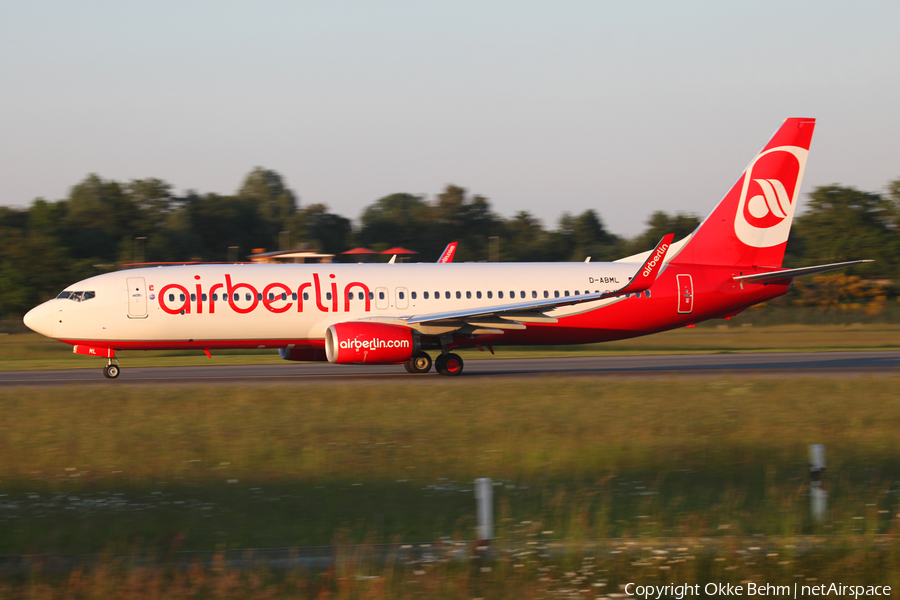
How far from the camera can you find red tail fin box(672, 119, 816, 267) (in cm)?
2727

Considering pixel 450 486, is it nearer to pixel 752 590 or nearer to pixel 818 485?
pixel 818 485

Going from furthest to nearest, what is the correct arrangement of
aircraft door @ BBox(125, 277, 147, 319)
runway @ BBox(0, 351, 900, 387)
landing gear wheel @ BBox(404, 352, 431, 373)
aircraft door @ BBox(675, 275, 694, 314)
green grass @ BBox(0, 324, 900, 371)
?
green grass @ BBox(0, 324, 900, 371)
aircraft door @ BBox(675, 275, 694, 314)
landing gear wheel @ BBox(404, 352, 431, 373)
aircraft door @ BBox(125, 277, 147, 319)
runway @ BBox(0, 351, 900, 387)

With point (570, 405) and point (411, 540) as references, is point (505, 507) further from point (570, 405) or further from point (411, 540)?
point (570, 405)

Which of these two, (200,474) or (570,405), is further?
(570,405)

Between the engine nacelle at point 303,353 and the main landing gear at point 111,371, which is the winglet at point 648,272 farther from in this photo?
the main landing gear at point 111,371

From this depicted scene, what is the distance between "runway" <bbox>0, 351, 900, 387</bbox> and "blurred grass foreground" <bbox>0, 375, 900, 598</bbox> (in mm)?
5504

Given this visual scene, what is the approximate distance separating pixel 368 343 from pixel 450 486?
1272cm

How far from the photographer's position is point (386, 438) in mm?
13438

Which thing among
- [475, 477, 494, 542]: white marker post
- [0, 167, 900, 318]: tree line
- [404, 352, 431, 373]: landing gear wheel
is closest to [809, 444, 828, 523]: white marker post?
[475, 477, 494, 542]: white marker post

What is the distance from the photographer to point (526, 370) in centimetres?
2644

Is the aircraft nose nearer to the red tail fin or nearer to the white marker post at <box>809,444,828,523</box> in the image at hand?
the red tail fin

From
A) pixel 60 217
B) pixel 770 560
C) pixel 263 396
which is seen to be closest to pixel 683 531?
pixel 770 560

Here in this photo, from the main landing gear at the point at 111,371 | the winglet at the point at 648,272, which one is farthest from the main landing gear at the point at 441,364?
the main landing gear at the point at 111,371

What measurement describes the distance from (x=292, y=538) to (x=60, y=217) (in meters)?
85.4
